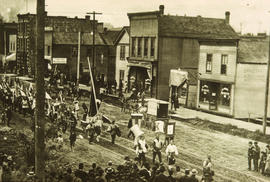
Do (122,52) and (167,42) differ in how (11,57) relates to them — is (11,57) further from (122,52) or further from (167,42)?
(167,42)

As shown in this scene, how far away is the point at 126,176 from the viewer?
1405cm

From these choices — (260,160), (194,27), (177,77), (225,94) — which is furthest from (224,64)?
(260,160)

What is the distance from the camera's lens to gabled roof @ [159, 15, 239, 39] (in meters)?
42.8

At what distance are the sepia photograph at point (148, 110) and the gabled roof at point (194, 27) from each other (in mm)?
108

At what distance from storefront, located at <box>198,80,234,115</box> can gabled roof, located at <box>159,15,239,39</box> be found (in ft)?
24.5

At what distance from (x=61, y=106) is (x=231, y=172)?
1232 cm

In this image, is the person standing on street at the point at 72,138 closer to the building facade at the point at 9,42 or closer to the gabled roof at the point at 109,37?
the gabled roof at the point at 109,37

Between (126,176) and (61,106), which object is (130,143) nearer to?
→ (61,106)

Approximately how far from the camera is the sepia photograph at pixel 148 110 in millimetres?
15529

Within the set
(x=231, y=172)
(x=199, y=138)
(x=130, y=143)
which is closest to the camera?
(x=231, y=172)

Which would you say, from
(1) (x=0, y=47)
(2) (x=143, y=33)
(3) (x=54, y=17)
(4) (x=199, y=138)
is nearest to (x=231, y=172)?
(4) (x=199, y=138)

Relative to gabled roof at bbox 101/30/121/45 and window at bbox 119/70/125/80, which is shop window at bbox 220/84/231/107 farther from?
gabled roof at bbox 101/30/121/45

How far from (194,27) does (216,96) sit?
33.8ft

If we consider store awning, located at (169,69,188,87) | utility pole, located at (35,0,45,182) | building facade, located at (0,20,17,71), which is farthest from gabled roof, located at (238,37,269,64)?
building facade, located at (0,20,17,71)
